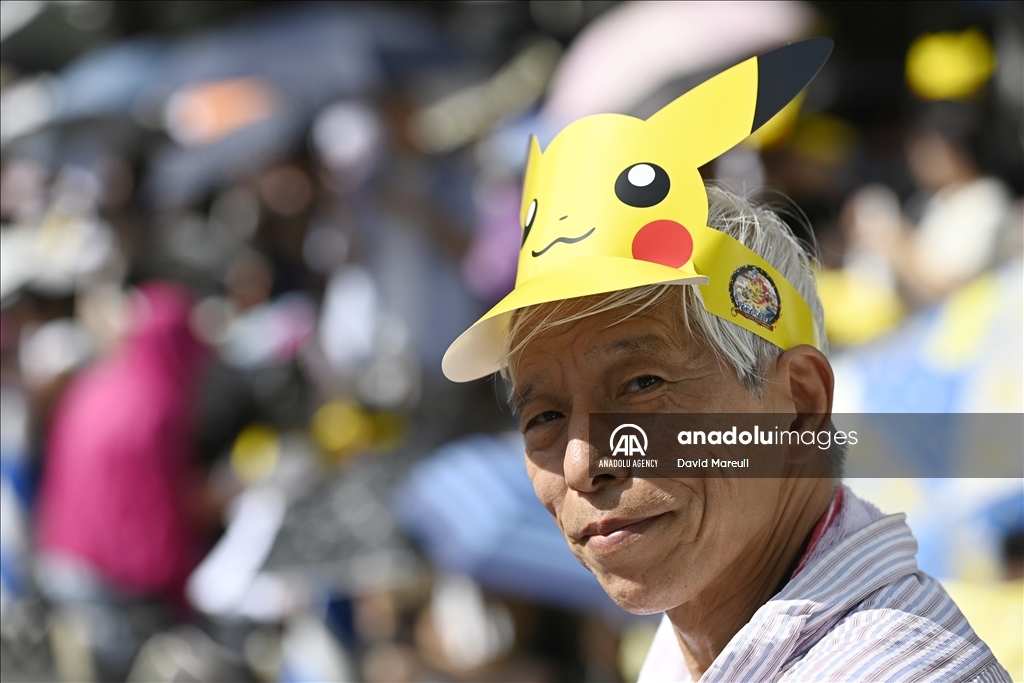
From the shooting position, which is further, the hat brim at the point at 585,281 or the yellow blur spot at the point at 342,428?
the yellow blur spot at the point at 342,428

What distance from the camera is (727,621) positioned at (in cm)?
145

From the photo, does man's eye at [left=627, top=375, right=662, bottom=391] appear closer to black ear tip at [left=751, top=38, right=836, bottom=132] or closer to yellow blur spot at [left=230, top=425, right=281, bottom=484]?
black ear tip at [left=751, top=38, right=836, bottom=132]

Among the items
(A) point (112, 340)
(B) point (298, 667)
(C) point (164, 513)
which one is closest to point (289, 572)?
(B) point (298, 667)

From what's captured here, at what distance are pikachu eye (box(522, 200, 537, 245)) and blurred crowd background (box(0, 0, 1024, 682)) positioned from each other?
120 cm

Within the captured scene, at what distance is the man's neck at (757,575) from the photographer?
4.70 ft

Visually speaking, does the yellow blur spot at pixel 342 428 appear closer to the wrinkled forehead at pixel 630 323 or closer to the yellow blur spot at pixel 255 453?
the yellow blur spot at pixel 255 453

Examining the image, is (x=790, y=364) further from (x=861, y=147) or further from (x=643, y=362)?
(x=861, y=147)

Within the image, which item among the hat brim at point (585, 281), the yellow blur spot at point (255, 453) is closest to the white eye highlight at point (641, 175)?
the hat brim at point (585, 281)

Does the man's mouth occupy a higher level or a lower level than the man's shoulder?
higher

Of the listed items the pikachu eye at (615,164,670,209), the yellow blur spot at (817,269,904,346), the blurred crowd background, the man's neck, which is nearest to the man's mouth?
the man's neck

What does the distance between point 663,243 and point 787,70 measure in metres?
0.32

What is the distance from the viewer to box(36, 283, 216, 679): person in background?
14.6 feet

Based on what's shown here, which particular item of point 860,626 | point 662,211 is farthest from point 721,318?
point 860,626

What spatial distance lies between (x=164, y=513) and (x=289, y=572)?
0.79 m
